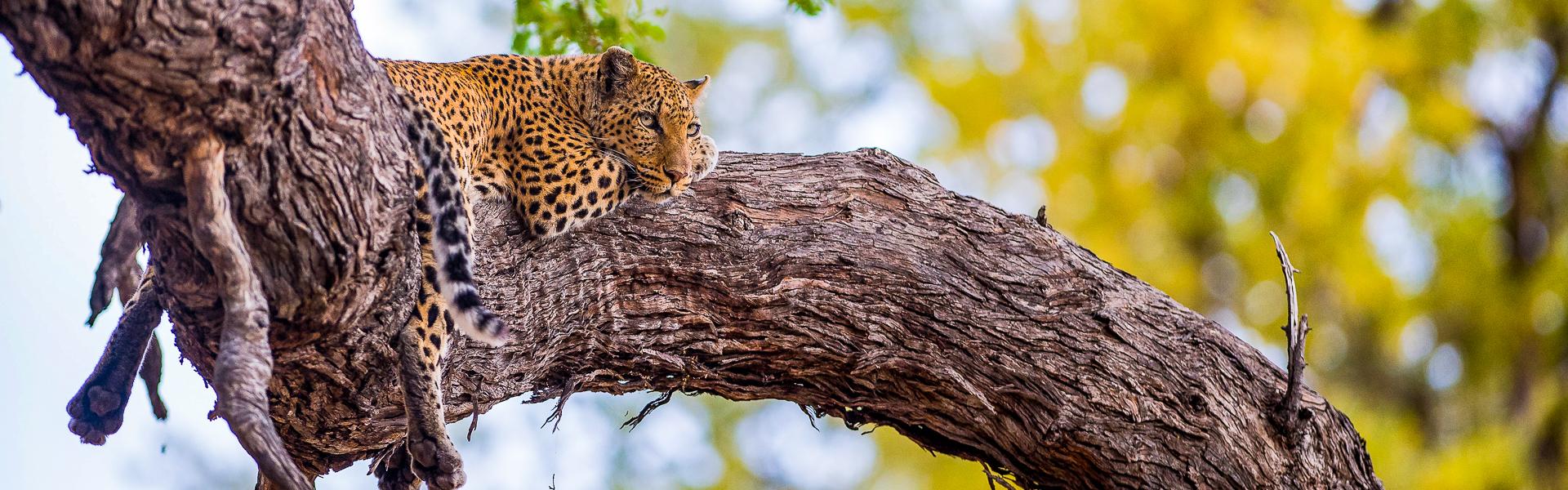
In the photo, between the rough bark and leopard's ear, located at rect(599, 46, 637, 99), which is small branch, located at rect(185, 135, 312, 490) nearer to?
the rough bark

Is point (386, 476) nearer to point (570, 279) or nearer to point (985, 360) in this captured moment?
point (570, 279)

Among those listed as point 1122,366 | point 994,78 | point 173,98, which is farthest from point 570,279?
point 994,78

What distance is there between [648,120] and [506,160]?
0.89 m

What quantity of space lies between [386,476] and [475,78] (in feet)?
5.56

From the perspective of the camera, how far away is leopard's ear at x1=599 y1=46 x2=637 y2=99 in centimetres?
582

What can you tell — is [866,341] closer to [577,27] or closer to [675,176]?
[675,176]

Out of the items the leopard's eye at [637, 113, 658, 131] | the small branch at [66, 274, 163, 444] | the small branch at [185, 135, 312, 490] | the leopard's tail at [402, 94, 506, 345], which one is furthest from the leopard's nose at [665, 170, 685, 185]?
the small branch at [185, 135, 312, 490]

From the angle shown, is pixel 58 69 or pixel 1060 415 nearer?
pixel 58 69

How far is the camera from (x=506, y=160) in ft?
17.0

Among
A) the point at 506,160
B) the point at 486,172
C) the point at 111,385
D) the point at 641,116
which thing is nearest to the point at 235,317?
the point at 111,385

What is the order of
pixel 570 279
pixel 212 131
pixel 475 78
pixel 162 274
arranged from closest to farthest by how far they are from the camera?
pixel 212 131, pixel 162 274, pixel 570 279, pixel 475 78

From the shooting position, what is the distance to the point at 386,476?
172 inches

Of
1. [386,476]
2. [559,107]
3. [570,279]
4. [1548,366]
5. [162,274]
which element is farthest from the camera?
[1548,366]

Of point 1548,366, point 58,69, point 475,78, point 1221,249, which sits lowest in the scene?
point 58,69
